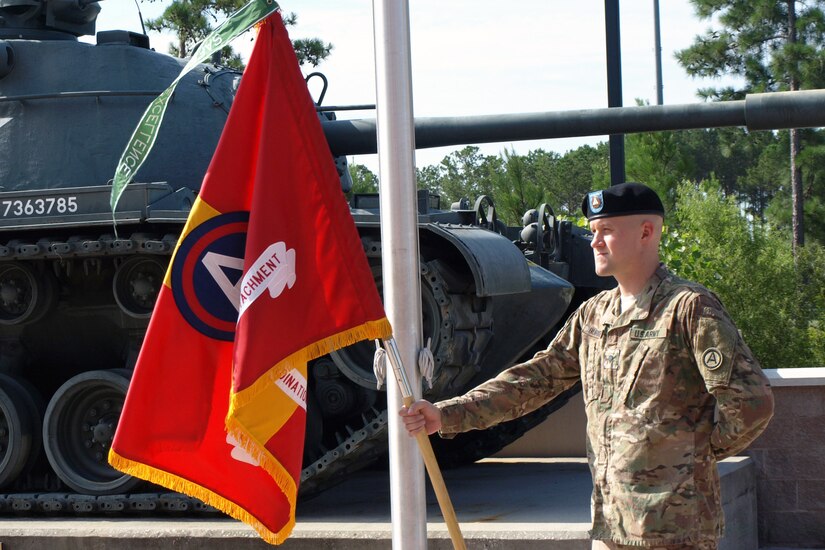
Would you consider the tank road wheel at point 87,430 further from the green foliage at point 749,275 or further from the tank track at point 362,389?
the green foliage at point 749,275

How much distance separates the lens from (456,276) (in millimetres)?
7844

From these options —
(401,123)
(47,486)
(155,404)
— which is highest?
(401,123)

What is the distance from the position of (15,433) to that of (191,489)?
4.04 meters

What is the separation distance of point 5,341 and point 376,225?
2848 mm

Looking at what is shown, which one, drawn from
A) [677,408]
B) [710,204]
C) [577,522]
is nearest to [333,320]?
[677,408]

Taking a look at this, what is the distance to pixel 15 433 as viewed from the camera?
25.7ft

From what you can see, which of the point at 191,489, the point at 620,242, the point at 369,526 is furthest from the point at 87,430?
the point at 620,242

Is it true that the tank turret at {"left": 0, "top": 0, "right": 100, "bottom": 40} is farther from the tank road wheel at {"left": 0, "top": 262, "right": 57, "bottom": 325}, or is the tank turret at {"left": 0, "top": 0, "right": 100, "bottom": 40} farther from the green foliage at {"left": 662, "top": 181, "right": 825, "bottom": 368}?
the green foliage at {"left": 662, "top": 181, "right": 825, "bottom": 368}

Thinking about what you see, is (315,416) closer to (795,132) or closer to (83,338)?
(83,338)

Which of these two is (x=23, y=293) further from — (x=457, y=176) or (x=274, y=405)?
(x=457, y=176)

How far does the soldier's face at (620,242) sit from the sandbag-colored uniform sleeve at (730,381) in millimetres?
299

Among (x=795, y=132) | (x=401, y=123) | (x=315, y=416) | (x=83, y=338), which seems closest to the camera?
(x=401, y=123)

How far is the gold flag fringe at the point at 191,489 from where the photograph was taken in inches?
164

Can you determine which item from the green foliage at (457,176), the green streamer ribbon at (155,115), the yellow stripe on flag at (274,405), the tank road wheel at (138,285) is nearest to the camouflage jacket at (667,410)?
the yellow stripe on flag at (274,405)
